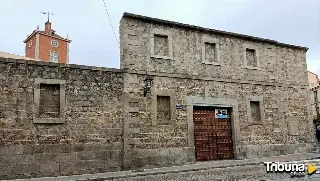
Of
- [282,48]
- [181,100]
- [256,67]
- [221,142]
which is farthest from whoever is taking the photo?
[282,48]

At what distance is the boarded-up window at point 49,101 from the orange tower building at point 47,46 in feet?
83.6

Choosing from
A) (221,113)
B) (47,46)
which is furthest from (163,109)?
(47,46)

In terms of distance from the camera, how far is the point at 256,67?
44.2 feet

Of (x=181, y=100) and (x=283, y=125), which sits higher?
(x=181, y=100)

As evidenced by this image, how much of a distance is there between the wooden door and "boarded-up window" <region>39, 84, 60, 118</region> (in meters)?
5.42

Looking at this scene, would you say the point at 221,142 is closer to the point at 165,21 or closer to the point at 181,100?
the point at 181,100

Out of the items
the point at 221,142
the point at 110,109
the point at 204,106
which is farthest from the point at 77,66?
the point at 221,142

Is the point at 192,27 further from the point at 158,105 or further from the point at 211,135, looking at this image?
the point at 211,135

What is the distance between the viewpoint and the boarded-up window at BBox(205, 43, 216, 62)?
12594 millimetres

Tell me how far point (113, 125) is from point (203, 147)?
400 cm

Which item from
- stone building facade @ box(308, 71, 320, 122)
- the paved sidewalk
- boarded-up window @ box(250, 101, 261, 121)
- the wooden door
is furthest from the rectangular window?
stone building facade @ box(308, 71, 320, 122)

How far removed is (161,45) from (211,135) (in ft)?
14.1

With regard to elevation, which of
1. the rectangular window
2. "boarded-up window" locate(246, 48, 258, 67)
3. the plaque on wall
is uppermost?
the rectangular window

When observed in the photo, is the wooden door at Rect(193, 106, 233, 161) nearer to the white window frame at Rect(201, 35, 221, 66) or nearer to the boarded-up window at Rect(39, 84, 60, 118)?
the white window frame at Rect(201, 35, 221, 66)
